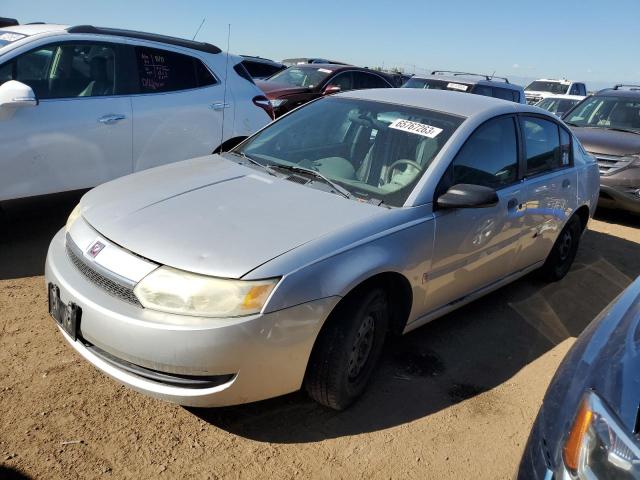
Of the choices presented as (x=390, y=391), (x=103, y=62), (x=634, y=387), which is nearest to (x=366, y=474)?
(x=390, y=391)

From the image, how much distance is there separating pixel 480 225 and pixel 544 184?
3.30ft

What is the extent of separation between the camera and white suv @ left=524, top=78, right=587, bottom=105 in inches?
902

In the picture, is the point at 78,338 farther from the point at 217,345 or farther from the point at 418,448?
the point at 418,448

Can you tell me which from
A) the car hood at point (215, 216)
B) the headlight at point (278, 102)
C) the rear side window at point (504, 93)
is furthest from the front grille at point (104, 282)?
the rear side window at point (504, 93)

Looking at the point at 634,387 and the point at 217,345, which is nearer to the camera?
the point at 634,387

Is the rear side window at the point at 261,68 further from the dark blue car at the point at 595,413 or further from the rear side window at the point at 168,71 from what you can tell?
the dark blue car at the point at 595,413

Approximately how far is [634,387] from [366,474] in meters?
1.27

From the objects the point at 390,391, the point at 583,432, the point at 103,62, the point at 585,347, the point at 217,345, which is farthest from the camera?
the point at 103,62

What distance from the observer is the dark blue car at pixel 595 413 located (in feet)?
4.71

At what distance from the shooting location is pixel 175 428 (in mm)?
2611

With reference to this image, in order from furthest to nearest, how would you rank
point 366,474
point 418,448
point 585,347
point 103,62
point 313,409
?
point 103,62
point 313,409
point 418,448
point 366,474
point 585,347

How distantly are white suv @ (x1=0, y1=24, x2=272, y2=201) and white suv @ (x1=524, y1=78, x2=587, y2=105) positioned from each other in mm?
19753

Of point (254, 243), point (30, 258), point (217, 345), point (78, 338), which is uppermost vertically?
point (254, 243)

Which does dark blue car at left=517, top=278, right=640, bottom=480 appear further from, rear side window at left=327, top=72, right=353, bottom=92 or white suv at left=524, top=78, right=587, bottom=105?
white suv at left=524, top=78, right=587, bottom=105
